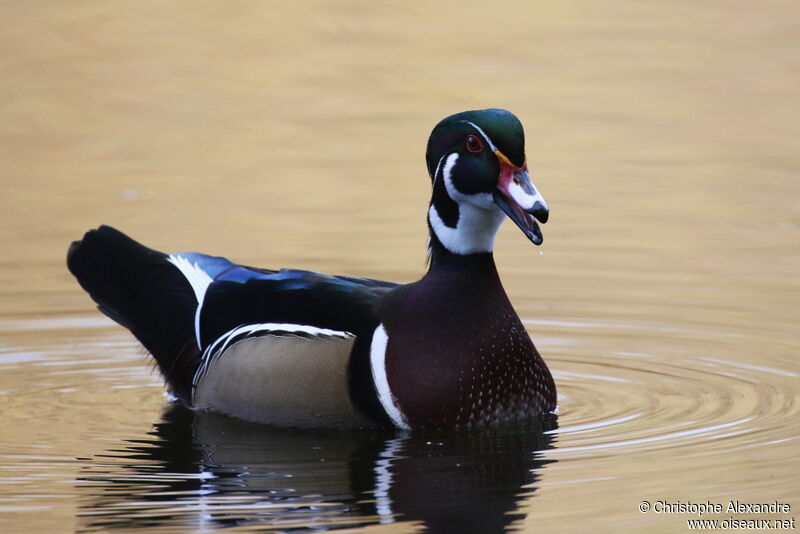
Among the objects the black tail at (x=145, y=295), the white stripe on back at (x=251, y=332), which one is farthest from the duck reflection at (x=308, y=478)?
the black tail at (x=145, y=295)

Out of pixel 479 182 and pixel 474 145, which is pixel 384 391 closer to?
pixel 479 182

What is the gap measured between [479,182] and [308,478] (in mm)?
1693

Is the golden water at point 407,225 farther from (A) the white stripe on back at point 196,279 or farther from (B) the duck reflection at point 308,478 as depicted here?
(A) the white stripe on back at point 196,279

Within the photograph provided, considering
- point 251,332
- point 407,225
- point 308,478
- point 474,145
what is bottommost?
point 308,478

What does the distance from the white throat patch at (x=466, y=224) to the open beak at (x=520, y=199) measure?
209 mm

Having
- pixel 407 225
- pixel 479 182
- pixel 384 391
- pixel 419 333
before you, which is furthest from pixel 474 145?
pixel 407 225

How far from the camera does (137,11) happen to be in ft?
61.3

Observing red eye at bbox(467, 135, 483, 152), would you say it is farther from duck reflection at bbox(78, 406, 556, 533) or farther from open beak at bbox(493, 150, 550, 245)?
duck reflection at bbox(78, 406, 556, 533)

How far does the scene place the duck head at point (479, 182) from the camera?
317 inches

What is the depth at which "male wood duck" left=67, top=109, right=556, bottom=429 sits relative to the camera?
827 cm

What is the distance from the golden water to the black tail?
0.30m

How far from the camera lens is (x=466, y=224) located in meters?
8.45

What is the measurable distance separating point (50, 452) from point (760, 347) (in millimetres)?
4248

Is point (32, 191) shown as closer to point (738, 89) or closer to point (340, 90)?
point (340, 90)
